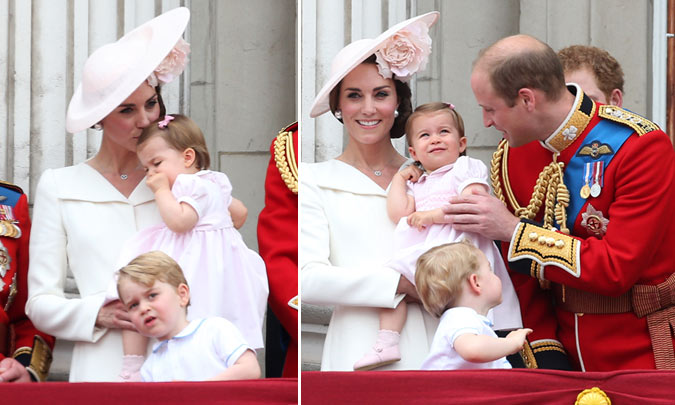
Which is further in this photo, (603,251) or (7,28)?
(7,28)

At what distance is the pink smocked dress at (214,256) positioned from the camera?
2664mm

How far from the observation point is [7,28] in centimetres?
275

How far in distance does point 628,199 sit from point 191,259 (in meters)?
1.19

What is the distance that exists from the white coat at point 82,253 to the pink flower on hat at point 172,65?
30cm

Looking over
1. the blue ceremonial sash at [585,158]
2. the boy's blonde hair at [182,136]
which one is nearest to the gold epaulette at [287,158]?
the boy's blonde hair at [182,136]

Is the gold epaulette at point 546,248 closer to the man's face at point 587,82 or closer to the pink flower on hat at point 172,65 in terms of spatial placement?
the man's face at point 587,82

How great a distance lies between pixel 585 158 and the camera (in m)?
2.64

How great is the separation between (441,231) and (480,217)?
0.11 metres

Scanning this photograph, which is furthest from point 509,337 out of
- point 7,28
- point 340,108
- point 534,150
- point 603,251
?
point 7,28

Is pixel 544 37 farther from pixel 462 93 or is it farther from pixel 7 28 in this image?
pixel 7 28

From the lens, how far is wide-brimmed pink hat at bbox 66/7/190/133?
106 inches

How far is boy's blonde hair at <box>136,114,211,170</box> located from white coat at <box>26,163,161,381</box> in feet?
0.48

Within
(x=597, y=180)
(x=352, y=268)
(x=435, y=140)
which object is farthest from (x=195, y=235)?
(x=597, y=180)

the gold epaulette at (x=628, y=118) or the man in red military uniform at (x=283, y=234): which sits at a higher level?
the gold epaulette at (x=628, y=118)
